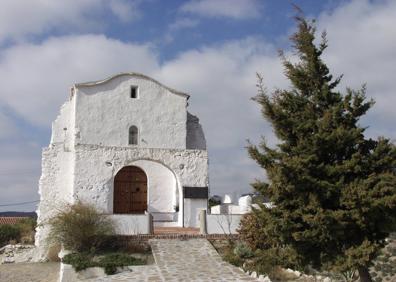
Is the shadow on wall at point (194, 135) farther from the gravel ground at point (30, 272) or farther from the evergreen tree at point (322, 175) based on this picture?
the evergreen tree at point (322, 175)

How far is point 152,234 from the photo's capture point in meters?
18.6

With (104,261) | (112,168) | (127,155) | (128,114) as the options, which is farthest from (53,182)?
(104,261)

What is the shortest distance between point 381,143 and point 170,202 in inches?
502

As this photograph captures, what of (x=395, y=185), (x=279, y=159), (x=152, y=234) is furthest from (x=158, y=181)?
(x=395, y=185)

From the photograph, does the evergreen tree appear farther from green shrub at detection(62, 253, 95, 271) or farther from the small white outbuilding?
the small white outbuilding

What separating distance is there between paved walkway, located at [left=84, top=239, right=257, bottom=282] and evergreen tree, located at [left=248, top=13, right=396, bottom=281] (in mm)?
2234

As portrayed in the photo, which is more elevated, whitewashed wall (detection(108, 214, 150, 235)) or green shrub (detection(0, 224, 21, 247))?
whitewashed wall (detection(108, 214, 150, 235))

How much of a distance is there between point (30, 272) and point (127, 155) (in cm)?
631

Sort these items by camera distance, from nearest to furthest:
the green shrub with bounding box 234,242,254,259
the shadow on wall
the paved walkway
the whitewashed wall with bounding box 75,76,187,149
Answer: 1. the paved walkway
2. the green shrub with bounding box 234,242,254,259
3. the whitewashed wall with bounding box 75,76,187,149
4. the shadow on wall

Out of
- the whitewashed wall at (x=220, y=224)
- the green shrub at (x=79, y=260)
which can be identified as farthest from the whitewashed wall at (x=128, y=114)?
the green shrub at (x=79, y=260)

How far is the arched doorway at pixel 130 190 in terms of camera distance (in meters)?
23.3

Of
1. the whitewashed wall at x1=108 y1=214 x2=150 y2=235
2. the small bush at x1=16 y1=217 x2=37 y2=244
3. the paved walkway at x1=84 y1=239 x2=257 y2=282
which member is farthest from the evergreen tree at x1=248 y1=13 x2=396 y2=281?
the small bush at x1=16 y1=217 x2=37 y2=244

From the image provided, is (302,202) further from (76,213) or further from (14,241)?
(14,241)

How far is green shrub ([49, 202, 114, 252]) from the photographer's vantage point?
17172mm
